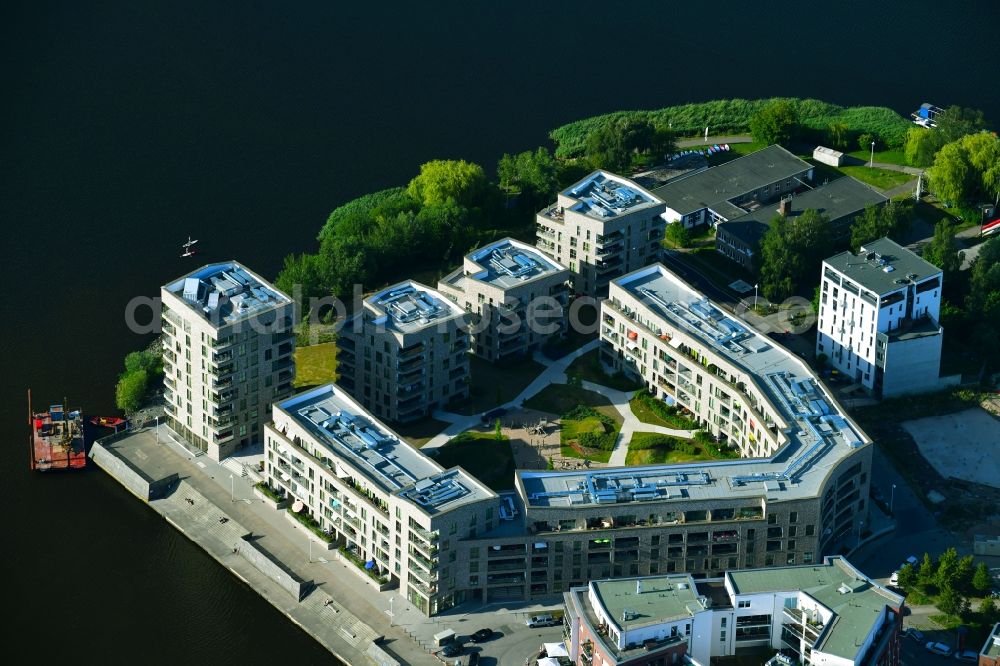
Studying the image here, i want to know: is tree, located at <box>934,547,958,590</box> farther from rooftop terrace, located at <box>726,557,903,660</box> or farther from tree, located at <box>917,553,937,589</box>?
rooftop terrace, located at <box>726,557,903,660</box>

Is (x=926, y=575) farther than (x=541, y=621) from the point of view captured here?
Yes

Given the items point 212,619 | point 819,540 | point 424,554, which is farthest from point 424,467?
point 819,540

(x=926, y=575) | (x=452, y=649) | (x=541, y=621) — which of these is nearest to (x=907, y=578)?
(x=926, y=575)

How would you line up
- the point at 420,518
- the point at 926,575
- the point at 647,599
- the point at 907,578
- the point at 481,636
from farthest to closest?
1. the point at 907,578
2. the point at 926,575
3. the point at 481,636
4. the point at 420,518
5. the point at 647,599

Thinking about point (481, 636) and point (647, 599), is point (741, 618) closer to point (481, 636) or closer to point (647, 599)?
point (647, 599)

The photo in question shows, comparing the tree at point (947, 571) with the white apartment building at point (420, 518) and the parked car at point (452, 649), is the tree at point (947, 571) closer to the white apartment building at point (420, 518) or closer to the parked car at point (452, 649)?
the white apartment building at point (420, 518)

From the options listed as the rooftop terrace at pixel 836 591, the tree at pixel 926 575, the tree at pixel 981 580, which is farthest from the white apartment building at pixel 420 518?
the tree at pixel 981 580

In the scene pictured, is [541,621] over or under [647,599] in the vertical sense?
under

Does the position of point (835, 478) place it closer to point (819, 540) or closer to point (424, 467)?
point (819, 540)
